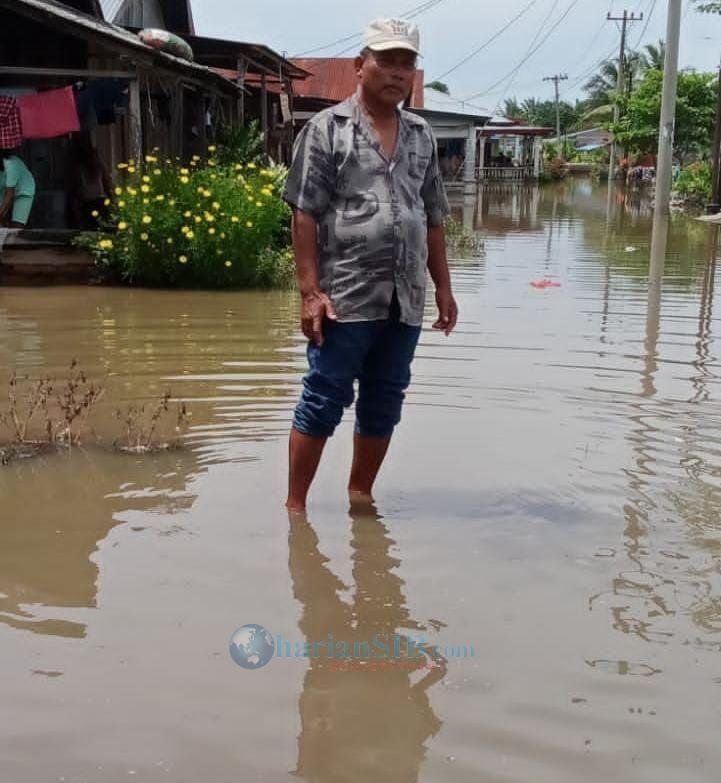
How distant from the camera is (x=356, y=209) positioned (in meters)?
3.27

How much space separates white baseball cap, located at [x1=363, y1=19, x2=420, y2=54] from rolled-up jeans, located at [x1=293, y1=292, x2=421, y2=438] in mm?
789

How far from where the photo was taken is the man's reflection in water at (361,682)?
2160 mm

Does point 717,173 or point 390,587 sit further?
point 717,173

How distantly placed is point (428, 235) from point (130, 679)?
1894 millimetres

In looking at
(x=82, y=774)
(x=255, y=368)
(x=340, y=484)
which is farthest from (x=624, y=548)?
(x=255, y=368)

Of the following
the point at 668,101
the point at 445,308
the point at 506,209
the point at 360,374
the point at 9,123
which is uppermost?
the point at 668,101

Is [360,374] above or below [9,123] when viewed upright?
below

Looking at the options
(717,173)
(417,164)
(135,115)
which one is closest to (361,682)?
(417,164)

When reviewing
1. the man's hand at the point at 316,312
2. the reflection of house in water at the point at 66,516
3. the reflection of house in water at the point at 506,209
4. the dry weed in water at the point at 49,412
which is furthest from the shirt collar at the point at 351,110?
the reflection of house in water at the point at 506,209

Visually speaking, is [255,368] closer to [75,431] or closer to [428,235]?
[75,431]

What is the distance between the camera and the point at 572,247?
15.7 meters

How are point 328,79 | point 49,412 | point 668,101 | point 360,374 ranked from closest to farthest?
point 360,374 < point 49,412 < point 668,101 < point 328,79

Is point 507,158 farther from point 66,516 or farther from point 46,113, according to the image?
point 66,516

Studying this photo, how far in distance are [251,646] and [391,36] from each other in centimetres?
191
